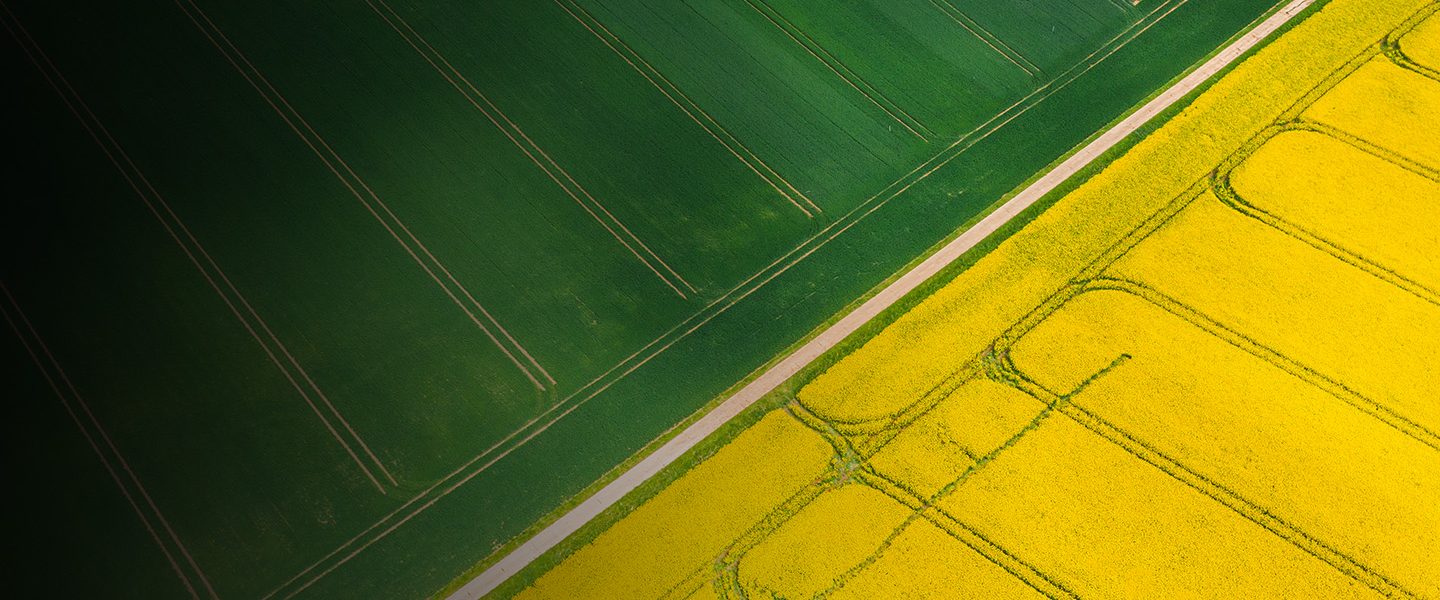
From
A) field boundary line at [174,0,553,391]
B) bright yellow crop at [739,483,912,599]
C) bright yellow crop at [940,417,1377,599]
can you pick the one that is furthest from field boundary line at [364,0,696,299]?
bright yellow crop at [940,417,1377,599]

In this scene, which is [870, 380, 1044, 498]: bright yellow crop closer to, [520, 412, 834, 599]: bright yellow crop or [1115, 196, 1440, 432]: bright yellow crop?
[520, 412, 834, 599]: bright yellow crop

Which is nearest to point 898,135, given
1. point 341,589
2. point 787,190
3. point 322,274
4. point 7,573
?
point 787,190

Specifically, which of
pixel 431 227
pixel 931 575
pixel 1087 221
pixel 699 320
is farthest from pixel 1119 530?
pixel 431 227

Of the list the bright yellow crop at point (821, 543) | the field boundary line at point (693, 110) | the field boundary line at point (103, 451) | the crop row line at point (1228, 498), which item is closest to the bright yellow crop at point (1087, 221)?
the bright yellow crop at point (821, 543)

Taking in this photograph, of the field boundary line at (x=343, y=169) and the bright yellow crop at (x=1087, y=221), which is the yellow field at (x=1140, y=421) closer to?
the bright yellow crop at (x=1087, y=221)

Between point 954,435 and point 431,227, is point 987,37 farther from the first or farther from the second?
point 431,227

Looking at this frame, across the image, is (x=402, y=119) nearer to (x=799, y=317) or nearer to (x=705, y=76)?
(x=705, y=76)
